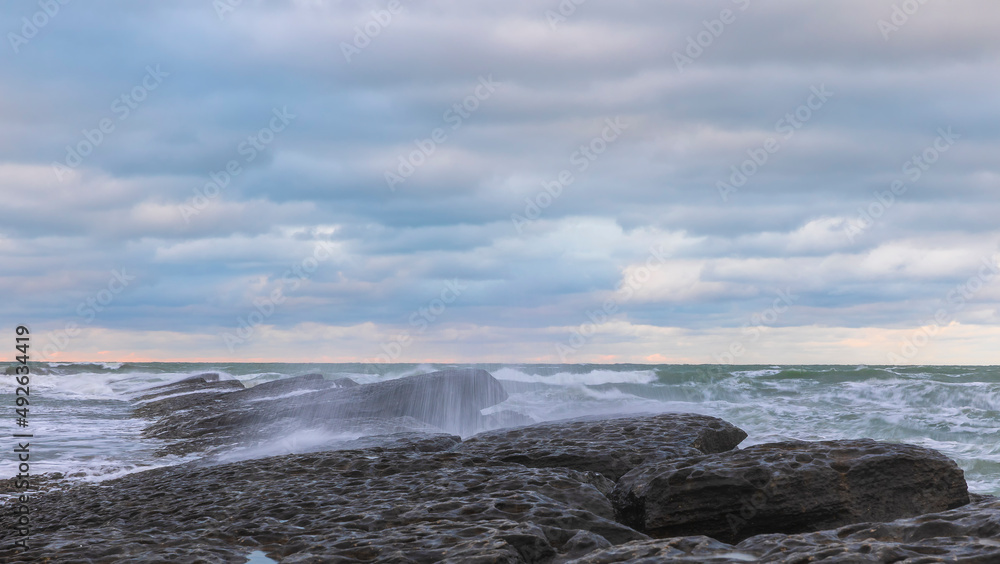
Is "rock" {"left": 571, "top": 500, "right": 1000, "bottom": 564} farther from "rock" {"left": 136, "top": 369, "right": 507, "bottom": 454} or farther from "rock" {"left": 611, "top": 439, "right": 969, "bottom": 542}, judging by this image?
"rock" {"left": 136, "top": 369, "right": 507, "bottom": 454}

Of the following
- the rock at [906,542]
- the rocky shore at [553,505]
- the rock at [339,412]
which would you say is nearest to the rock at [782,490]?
the rocky shore at [553,505]

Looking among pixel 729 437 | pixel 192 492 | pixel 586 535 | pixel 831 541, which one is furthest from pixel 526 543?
pixel 729 437

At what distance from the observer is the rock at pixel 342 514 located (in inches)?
159

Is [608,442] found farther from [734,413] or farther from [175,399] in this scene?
[175,399]

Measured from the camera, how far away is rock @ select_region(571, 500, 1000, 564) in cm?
305

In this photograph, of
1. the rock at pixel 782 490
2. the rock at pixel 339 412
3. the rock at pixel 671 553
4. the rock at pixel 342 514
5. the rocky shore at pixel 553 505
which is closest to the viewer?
the rock at pixel 671 553

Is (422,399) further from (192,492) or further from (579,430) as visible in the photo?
(192,492)

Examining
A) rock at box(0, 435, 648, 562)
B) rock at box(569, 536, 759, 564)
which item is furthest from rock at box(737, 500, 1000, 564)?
rock at box(0, 435, 648, 562)

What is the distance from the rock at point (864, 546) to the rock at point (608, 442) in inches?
123

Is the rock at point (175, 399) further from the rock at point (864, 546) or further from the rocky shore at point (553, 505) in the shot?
the rock at point (864, 546)

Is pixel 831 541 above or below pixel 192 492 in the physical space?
above

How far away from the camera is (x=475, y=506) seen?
4.80 meters

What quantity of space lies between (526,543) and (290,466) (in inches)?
160

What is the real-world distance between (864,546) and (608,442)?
416 centimetres
